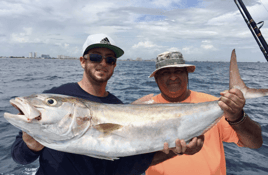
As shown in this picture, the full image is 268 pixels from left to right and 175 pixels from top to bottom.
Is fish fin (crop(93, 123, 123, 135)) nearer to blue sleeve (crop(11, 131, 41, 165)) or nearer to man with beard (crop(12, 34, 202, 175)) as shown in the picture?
man with beard (crop(12, 34, 202, 175))

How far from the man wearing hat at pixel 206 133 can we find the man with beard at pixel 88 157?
0.59 metres

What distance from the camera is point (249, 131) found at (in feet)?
8.48

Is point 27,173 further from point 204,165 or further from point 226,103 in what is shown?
point 226,103

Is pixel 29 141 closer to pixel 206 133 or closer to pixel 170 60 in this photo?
pixel 170 60

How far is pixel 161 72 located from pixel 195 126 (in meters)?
1.55

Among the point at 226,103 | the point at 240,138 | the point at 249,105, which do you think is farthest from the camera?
the point at 249,105

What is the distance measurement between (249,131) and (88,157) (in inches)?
98.1

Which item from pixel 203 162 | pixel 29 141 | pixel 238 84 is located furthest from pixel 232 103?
pixel 29 141

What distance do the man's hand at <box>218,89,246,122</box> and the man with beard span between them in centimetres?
63

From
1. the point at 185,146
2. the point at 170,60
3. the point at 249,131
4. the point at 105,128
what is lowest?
the point at 185,146

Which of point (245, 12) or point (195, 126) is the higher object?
point (245, 12)

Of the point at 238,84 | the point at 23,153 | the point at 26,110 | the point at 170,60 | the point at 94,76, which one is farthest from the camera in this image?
the point at 170,60

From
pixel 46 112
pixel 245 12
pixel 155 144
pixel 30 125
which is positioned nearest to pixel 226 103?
pixel 155 144

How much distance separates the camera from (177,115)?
2291 millimetres
